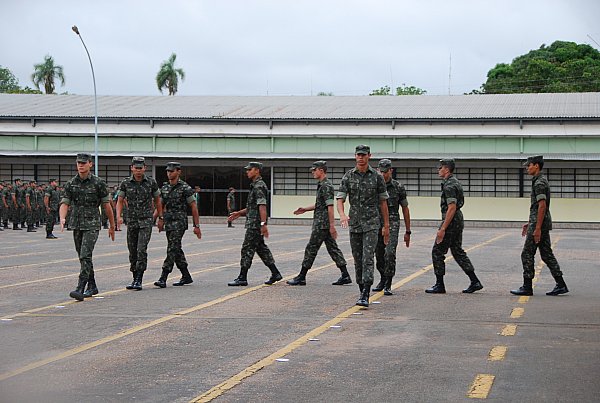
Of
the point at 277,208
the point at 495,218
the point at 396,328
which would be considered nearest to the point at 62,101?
the point at 277,208

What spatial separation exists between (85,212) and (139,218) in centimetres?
113

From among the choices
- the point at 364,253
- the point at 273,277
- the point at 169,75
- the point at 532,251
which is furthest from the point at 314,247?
the point at 169,75

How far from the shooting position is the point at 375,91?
10131 cm

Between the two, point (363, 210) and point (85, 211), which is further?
point (85, 211)

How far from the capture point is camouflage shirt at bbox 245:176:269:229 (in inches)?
575

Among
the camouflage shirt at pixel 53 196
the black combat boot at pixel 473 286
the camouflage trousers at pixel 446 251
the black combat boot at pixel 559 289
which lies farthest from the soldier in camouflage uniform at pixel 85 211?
the camouflage shirt at pixel 53 196

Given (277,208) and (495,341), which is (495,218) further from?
(495,341)

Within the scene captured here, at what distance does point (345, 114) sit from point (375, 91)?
47920 mm

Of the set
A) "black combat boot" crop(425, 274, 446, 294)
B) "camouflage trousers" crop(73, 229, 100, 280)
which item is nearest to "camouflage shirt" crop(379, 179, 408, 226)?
"black combat boot" crop(425, 274, 446, 294)

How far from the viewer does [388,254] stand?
13.6 metres

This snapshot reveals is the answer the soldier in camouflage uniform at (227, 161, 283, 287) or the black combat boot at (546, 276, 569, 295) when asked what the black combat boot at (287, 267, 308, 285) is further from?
the black combat boot at (546, 276, 569, 295)

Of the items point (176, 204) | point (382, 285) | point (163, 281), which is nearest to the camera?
point (382, 285)

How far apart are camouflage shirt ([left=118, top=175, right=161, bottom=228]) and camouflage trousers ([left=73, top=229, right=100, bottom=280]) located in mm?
1044

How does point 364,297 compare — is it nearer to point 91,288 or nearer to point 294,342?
point 294,342
